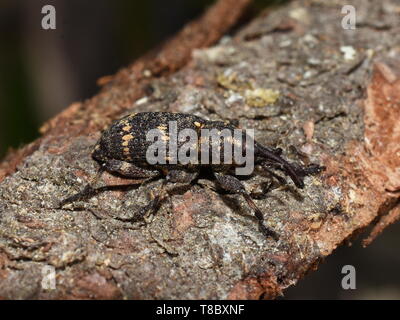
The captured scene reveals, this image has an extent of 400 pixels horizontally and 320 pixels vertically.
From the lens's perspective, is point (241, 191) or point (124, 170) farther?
point (124, 170)

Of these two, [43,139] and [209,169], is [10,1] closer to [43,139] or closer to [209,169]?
[43,139]

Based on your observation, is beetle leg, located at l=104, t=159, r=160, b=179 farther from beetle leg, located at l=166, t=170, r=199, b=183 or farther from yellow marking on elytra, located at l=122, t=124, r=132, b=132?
yellow marking on elytra, located at l=122, t=124, r=132, b=132

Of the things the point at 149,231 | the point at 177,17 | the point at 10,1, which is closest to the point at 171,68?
the point at 149,231

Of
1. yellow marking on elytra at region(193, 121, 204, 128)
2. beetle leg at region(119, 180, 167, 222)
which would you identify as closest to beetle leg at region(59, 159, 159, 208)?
beetle leg at region(119, 180, 167, 222)

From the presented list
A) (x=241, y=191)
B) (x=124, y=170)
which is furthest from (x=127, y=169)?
(x=241, y=191)

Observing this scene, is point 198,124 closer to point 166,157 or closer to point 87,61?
point 166,157

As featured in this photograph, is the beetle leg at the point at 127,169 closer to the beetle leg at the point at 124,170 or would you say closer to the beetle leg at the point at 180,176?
the beetle leg at the point at 124,170

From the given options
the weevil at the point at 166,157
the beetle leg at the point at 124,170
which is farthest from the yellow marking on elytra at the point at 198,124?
the beetle leg at the point at 124,170
